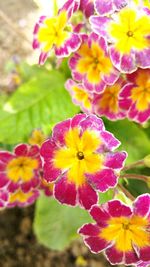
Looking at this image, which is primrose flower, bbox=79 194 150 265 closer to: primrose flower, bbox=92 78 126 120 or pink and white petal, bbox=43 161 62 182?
pink and white petal, bbox=43 161 62 182

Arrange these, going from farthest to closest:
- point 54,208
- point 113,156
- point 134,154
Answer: point 54,208 → point 134,154 → point 113,156

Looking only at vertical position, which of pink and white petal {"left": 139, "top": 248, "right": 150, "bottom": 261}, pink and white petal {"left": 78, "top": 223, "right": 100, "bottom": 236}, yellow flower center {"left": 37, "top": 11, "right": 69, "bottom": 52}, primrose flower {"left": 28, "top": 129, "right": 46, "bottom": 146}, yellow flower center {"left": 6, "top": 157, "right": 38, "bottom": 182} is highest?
yellow flower center {"left": 37, "top": 11, "right": 69, "bottom": 52}

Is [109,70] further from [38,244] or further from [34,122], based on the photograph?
[38,244]

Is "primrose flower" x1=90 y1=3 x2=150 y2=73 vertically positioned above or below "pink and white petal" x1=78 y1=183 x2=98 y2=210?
above

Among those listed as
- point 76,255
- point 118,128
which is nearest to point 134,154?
point 118,128

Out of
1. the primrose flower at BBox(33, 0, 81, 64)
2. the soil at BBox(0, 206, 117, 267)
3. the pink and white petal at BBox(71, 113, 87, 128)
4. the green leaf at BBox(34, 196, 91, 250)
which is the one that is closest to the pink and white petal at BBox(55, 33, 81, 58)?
the primrose flower at BBox(33, 0, 81, 64)

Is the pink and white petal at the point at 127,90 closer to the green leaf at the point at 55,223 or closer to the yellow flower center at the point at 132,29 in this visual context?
the yellow flower center at the point at 132,29

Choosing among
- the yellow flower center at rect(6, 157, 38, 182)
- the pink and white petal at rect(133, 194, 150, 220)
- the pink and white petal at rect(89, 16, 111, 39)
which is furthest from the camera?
the yellow flower center at rect(6, 157, 38, 182)

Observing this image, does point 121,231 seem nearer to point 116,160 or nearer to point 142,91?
point 116,160
